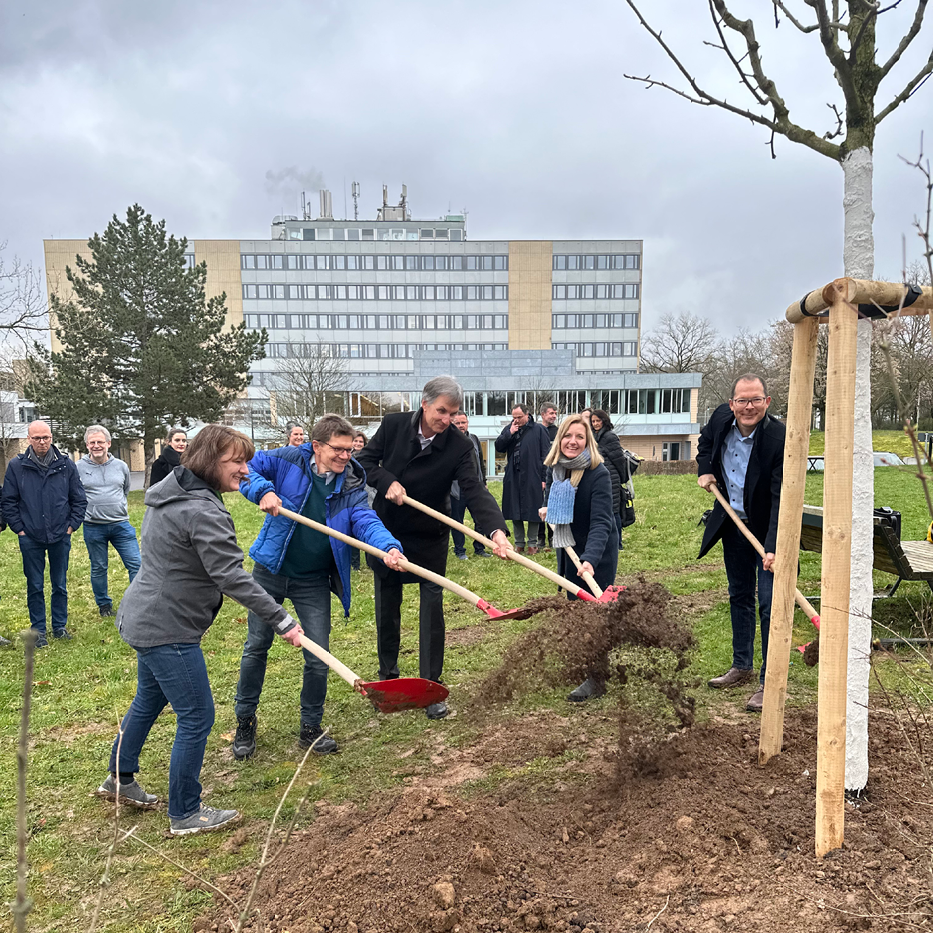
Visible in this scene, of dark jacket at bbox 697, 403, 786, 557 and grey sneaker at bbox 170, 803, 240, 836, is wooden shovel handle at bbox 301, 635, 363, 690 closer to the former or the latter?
grey sneaker at bbox 170, 803, 240, 836

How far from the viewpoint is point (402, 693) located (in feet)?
12.4

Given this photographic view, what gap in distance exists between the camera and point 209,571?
338 centimetres

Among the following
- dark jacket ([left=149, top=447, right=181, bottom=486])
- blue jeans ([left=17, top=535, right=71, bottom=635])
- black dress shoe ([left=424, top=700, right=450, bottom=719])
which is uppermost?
dark jacket ([left=149, top=447, right=181, bottom=486])

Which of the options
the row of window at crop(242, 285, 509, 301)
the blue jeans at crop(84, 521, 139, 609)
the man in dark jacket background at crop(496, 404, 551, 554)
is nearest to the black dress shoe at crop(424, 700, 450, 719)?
the blue jeans at crop(84, 521, 139, 609)

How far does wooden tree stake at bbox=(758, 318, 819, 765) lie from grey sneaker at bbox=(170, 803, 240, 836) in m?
2.67

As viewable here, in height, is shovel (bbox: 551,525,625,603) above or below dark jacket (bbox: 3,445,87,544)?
below

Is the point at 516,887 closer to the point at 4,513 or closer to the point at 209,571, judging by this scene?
the point at 209,571

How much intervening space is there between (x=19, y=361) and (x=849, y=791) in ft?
105

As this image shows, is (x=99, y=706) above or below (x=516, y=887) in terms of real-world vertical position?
below

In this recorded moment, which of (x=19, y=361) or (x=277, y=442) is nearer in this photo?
(x=19, y=361)

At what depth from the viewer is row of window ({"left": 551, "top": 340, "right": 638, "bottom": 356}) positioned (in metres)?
74.2

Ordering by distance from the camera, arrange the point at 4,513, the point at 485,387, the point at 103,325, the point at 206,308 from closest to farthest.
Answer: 1. the point at 4,513
2. the point at 103,325
3. the point at 206,308
4. the point at 485,387

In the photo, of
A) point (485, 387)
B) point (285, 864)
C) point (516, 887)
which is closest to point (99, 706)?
point (285, 864)

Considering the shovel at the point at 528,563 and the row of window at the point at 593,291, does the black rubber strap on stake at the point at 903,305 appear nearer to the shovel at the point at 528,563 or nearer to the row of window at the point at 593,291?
the shovel at the point at 528,563
